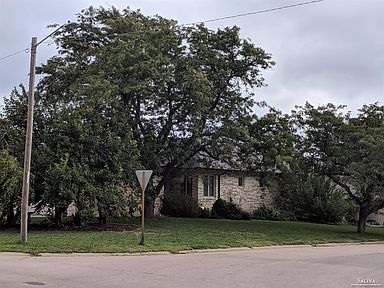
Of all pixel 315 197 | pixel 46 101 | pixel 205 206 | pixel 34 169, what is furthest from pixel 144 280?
pixel 315 197

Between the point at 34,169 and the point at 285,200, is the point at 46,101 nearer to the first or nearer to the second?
the point at 34,169

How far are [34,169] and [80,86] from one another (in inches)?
218

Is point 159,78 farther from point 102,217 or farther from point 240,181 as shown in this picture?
point 240,181

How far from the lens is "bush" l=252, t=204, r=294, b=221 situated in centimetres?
4719

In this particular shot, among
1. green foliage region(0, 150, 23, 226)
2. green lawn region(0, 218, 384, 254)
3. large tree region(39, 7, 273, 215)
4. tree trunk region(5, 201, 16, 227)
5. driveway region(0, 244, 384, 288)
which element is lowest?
driveway region(0, 244, 384, 288)

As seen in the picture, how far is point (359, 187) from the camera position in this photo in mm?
32875

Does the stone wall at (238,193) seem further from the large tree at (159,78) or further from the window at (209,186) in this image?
the large tree at (159,78)

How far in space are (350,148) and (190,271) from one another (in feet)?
68.5

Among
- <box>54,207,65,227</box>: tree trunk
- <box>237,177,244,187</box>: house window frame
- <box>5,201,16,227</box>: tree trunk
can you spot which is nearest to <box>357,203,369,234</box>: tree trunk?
<box>237,177,244,187</box>: house window frame

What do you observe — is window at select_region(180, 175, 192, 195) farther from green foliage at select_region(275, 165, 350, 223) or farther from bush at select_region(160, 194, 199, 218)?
green foliage at select_region(275, 165, 350, 223)

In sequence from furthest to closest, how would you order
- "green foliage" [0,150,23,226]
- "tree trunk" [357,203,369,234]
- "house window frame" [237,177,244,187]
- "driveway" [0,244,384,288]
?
1. "house window frame" [237,177,244,187]
2. "tree trunk" [357,203,369,234]
3. "green foliage" [0,150,23,226]
4. "driveway" [0,244,384,288]

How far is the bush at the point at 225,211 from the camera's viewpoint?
44.4 meters

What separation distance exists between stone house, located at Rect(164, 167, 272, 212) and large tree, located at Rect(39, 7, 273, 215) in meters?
9.41

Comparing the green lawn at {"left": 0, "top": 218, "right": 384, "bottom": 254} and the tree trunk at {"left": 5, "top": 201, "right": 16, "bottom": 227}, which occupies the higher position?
the tree trunk at {"left": 5, "top": 201, "right": 16, "bottom": 227}
